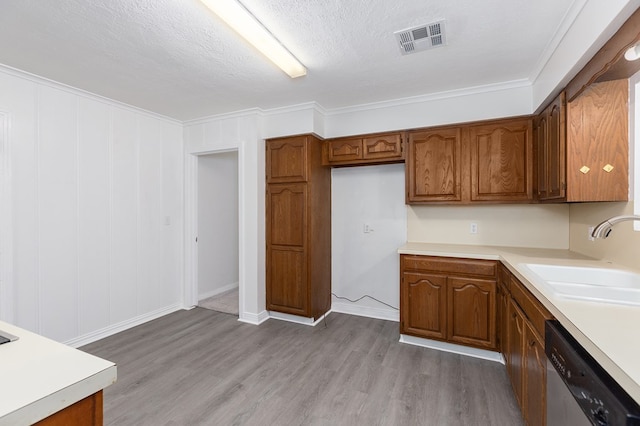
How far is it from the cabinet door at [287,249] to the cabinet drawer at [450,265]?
1.17 metres

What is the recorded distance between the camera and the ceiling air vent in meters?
1.95

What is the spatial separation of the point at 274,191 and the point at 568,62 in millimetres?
2769

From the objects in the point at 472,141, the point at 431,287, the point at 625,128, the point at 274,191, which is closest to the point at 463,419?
the point at 431,287

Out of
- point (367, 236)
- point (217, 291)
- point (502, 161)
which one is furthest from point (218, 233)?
point (502, 161)

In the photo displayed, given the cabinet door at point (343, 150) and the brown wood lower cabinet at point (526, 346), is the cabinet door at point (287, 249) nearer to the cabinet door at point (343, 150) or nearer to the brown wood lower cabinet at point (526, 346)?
the cabinet door at point (343, 150)

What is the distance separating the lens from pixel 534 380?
4.94ft

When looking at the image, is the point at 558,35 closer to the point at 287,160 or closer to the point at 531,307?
the point at 531,307

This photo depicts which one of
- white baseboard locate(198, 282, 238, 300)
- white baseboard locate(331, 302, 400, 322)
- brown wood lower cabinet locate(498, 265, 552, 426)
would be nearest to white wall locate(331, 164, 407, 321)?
white baseboard locate(331, 302, 400, 322)

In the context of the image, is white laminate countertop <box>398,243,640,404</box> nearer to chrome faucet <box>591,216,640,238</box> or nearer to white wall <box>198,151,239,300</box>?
chrome faucet <box>591,216,640,238</box>

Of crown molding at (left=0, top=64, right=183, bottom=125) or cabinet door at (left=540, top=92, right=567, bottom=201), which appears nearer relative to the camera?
cabinet door at (left=540, top=92, right=567, bottom=201)

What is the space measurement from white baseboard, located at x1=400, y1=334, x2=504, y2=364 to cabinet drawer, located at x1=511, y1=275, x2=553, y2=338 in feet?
3.10

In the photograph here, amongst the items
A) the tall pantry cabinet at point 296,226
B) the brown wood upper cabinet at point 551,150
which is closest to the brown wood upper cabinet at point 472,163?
the brown wood upper cabinet at point 551,150

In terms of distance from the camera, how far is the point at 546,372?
51.9 inches

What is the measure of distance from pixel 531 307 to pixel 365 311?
230 centimetres
